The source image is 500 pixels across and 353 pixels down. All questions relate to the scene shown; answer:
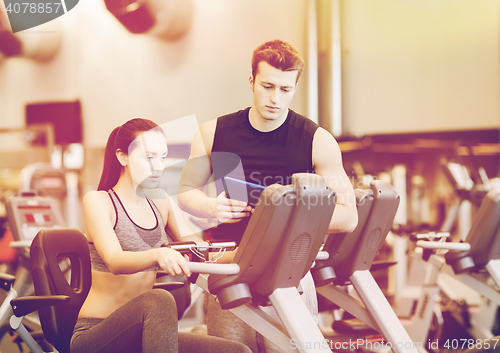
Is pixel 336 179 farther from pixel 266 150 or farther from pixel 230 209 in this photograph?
pixel 230 209

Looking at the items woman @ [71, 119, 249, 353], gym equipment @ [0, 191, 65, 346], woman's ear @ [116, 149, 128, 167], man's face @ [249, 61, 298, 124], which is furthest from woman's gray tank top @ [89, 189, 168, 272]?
gym equipment @ [0, 191, 65, 346]

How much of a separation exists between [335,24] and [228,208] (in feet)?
10.2

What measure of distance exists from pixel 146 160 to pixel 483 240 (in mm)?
1700

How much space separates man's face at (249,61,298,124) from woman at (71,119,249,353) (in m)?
0.38

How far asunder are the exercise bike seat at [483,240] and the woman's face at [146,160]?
63.0 inches

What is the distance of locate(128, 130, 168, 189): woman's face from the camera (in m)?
1.61

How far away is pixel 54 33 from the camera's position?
2.65 metres

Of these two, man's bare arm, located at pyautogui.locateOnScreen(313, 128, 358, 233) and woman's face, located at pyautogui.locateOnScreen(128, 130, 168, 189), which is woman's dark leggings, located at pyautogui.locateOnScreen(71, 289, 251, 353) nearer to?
woman's face, located at pyautogui.locateOnScreen(128, 130, 168, 189)

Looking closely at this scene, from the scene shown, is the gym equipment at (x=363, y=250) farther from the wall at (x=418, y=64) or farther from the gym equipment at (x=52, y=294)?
the wall at (x=418, y=64)

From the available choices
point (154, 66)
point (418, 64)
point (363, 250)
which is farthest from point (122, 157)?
point (418, 64)

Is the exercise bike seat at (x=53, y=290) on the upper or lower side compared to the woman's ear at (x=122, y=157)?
lower

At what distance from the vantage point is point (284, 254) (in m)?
1.34

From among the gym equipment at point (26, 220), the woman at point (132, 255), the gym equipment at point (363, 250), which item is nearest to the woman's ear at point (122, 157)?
the woman at point (132, 255)

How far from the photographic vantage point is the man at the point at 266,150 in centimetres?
164
